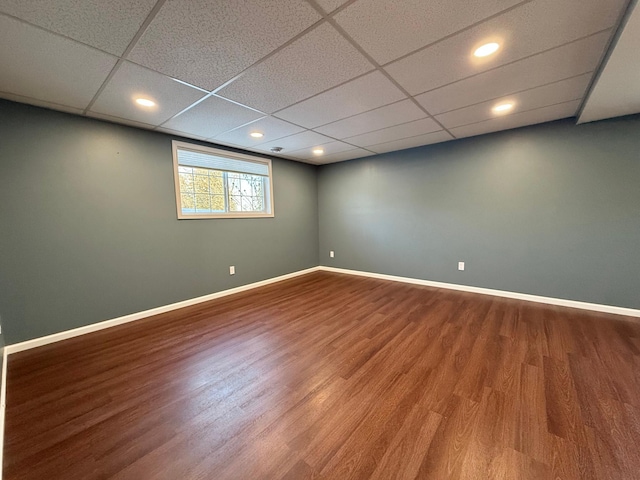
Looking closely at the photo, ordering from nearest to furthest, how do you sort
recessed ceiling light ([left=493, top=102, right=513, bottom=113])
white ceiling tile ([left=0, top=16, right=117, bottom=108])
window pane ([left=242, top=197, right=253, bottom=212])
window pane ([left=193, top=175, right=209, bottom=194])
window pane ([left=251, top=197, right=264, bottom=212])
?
white ceiling tile ([left=0, top=16, right=117, bottom=108]) < recessed ceiling light ([left=493, top=102, right=513, bottom=113]) < window pane ([left=193, top=175, right=209, bottom=194]) < window pane ([left=242, top=197, right=253, bottom=212]) < window pane ([left=251, top=197, right=264, bottom=212])

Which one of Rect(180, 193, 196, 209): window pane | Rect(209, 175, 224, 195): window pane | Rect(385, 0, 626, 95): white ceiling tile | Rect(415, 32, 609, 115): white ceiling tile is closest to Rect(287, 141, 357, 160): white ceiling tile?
Rect(209, 175, 224, 195): window pane

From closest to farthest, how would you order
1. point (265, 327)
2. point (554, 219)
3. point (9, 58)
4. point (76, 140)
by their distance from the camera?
1. point (9, 58)
2. point (76, 140)
3. point (265, 327)
4. point (554, 219)

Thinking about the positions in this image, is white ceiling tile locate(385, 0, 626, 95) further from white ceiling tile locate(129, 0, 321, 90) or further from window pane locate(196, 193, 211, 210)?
window pane locate(196, 193, 211, 210)

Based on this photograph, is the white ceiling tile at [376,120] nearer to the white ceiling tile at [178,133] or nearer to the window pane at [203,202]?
the white ceiling tile at [178,133]

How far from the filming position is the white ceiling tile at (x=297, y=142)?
335 centimetres

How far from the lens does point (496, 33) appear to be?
1.48m

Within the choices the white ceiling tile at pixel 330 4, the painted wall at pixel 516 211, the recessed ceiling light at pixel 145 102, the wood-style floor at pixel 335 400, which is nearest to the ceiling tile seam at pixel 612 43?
the painted wall at pixel 516 211

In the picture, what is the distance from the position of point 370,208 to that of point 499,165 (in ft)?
6.93

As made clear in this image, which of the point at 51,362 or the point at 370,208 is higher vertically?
the point at 370,208

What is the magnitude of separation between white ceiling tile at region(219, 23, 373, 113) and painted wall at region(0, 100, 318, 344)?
1741 millimetres

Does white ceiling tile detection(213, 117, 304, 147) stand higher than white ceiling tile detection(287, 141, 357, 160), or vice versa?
white ceiling tile detection(287, 141, 357, 160)

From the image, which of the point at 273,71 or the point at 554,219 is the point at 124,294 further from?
the point at 554,219

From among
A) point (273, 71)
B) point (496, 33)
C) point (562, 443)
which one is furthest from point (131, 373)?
point (496, 33)

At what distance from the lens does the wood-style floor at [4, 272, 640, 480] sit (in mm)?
1219
